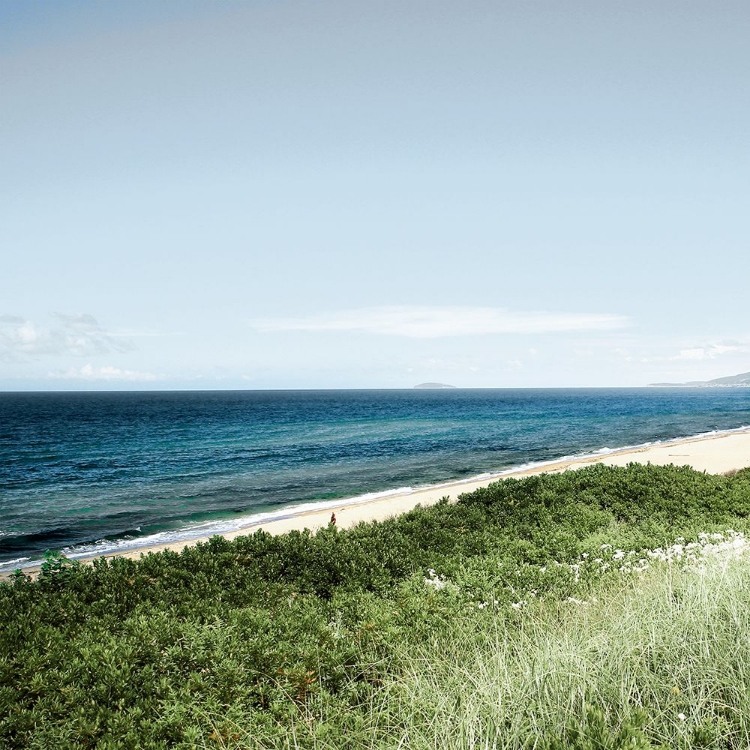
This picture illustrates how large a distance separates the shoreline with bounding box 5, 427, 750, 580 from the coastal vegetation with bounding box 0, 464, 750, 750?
15.0 ft

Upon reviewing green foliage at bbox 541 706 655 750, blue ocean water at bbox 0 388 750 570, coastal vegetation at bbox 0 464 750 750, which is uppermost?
green foliage at bbox 541 706 655 750

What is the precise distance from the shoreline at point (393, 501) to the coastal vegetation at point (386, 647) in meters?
4.57

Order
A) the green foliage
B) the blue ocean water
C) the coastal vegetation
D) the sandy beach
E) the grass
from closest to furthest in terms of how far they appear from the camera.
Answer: the green foliage → the grass → the coastal vegetation → the sandy beach → the blue ocean water

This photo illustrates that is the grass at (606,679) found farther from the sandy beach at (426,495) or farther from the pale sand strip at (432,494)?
the sandy beach at (426,495)

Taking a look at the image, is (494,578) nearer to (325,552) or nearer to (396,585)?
(396,585)

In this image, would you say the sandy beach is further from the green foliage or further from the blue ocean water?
the green foliage

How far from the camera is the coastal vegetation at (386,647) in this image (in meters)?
4.08

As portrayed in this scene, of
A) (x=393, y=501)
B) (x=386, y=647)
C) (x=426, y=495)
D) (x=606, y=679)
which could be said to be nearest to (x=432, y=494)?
(x=426, y=495)

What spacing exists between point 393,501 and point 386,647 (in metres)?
17.3

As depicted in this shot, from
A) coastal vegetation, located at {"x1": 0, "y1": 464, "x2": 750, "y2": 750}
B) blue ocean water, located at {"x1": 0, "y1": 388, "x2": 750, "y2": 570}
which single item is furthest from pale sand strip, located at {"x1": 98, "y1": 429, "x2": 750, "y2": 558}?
coastal vegetation, located at {"x1": 0, "y1": 464, "x2": 750, "y2": 750}

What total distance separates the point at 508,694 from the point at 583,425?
6758cm

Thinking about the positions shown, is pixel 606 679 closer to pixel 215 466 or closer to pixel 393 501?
pixel 393 501

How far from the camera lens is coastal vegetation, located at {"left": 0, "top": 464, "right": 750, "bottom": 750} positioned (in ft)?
13.4

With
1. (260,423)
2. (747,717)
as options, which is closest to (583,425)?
(260,423)
